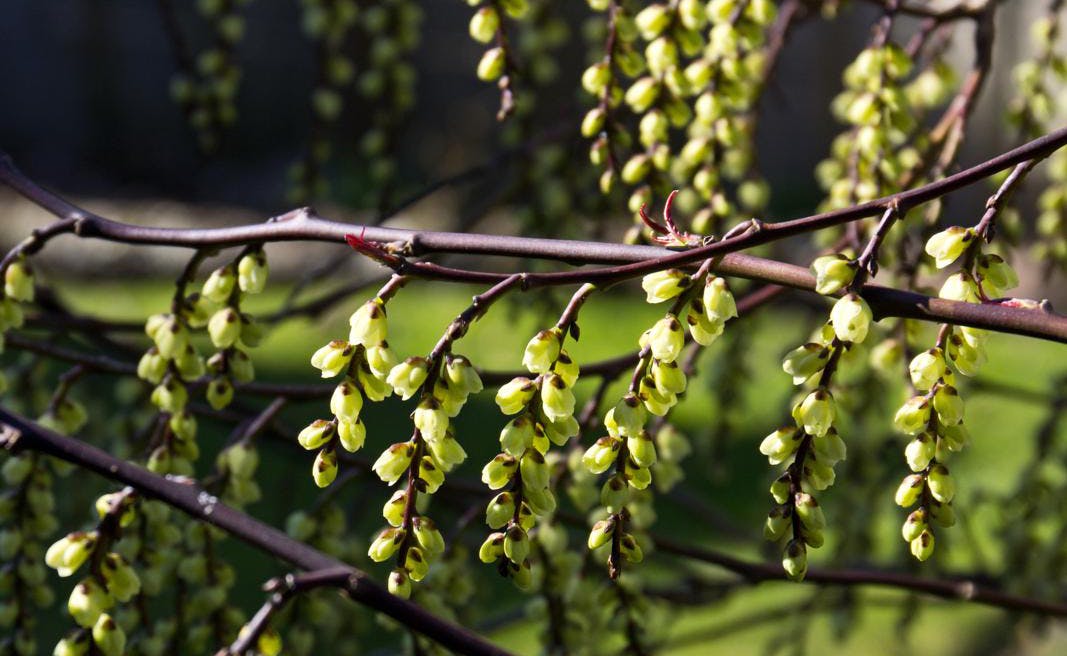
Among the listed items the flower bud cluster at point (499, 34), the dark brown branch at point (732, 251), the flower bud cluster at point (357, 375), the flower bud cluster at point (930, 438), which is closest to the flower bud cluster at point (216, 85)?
the flower bud cluster at point (499, 34)

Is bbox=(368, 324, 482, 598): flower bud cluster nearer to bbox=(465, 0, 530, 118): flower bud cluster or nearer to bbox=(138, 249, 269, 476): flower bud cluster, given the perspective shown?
bbox=(138, 249, 269, 476): flower bud cluster

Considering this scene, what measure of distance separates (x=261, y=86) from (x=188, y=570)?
7.86 metres

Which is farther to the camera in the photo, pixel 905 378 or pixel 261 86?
pixel 261 86

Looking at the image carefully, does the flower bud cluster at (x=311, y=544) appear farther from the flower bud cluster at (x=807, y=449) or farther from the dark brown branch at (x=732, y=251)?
the flower bud cluster at (x=807, y=449)

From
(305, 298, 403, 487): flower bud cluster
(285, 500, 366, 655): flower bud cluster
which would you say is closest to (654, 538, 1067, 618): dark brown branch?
(285, 500, 366, 655): flower bud cluster

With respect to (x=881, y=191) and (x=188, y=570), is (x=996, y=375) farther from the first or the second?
(x=188, y=570)

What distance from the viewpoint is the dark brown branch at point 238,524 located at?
3.69 feet

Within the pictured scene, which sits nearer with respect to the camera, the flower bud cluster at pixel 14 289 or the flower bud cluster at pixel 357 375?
the flower bud cluster at pixel 357 375

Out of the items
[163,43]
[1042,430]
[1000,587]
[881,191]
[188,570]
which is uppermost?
[881,191]

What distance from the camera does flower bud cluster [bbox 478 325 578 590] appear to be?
41.3 inches

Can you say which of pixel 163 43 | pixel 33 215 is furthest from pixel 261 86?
pixel 33 215

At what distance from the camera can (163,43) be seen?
877 cm

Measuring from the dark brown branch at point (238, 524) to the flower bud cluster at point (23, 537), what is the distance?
0.74ft

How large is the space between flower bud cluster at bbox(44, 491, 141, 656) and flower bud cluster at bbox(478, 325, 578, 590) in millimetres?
358
